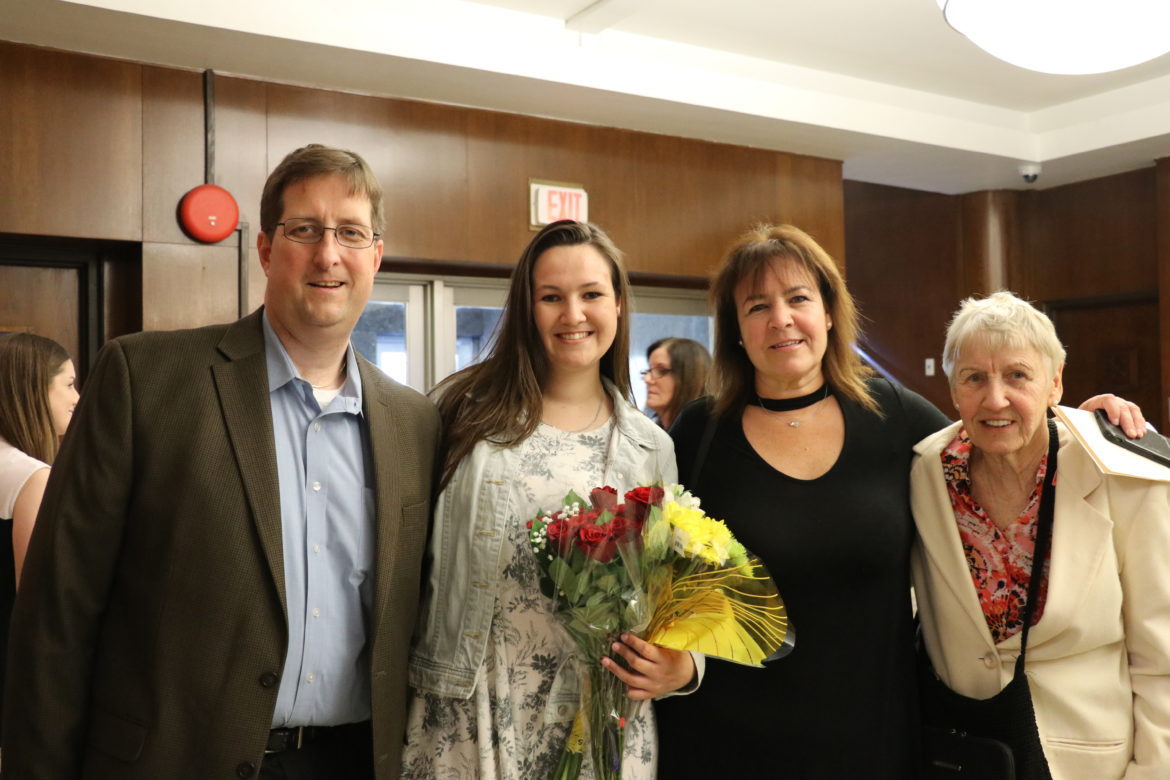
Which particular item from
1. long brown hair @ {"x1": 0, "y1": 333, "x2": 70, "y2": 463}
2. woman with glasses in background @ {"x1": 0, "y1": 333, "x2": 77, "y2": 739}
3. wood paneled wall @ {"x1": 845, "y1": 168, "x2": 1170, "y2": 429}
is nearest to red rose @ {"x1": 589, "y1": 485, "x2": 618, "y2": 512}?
woman with glasses in background @ {"x1": 0, "y1": 333, "x2": 77, "y2": 739}

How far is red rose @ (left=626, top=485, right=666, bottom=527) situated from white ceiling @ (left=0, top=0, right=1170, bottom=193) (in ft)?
10.0

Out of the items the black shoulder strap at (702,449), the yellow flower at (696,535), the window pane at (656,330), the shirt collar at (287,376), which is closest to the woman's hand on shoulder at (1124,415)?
the black shoulder strap at (702,449)

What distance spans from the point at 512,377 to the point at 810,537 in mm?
731

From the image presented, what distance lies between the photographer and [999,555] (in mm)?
2059

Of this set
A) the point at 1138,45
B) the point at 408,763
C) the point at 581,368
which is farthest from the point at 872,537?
the point at 1138,45

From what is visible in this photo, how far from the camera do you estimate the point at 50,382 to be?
3.00 meters

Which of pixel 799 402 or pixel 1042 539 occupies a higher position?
pixel 799 402

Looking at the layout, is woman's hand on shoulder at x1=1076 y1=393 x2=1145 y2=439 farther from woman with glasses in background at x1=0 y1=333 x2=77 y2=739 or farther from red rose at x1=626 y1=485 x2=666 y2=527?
woman with glasses in background at x1=0 y1=333 x2=77 y2=739

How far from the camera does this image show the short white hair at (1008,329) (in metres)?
2.02

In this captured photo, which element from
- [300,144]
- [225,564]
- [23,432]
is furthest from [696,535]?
[300,144]

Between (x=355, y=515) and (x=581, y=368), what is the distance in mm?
602

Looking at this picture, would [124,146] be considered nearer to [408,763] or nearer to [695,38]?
[695,38]

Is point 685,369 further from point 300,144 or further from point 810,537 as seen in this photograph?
point 810,537

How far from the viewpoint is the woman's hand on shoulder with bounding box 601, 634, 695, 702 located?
1.75 metres
